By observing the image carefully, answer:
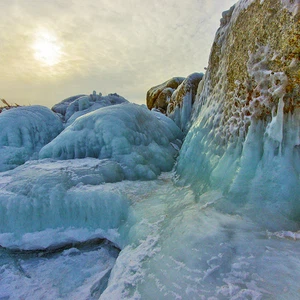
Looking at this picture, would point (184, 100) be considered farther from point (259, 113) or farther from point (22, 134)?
point (22, 134)

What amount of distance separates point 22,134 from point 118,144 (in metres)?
3.46

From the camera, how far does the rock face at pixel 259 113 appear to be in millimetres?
2375

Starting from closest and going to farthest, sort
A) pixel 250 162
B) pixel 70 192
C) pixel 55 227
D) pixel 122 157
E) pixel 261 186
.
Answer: pixel 261 186 < pixel 250 162 < pixel 55 227 < pixel 70 192 < pixel 122 157

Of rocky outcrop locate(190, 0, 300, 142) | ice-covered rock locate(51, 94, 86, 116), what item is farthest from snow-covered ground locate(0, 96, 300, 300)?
ice-covered rock locate(51, 94, 86, 116)

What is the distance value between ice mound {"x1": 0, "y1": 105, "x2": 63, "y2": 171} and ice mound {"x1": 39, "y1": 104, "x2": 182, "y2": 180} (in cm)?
151

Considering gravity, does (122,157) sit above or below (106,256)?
above

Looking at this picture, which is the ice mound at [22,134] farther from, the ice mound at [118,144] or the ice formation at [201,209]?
the ice formation at [201,209]

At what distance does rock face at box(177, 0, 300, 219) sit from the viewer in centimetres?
238

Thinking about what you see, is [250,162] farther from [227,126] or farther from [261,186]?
[227,126]

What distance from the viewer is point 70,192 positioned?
339 centimetres

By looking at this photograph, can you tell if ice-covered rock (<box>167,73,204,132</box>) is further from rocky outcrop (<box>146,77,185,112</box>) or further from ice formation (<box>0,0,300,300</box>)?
rocky outcrop (<box>146,77,185,112</box>)

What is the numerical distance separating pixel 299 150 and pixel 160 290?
79.1 inches

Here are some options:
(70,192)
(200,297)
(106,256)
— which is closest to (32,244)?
(70,192)

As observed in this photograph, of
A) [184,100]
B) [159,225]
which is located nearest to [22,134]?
[184,100]
